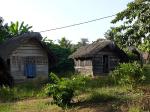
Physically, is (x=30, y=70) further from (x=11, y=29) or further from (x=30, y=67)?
(x=11, y=29)

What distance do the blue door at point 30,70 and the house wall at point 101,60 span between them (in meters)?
7.08

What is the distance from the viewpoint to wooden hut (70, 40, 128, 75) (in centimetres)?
3397

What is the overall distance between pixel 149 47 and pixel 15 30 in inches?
1088

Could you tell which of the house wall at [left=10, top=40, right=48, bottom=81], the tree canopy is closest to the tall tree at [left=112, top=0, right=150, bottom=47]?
the tree canopy

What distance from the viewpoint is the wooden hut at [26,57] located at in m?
28.4

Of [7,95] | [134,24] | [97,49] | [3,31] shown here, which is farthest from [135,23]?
[3,31]

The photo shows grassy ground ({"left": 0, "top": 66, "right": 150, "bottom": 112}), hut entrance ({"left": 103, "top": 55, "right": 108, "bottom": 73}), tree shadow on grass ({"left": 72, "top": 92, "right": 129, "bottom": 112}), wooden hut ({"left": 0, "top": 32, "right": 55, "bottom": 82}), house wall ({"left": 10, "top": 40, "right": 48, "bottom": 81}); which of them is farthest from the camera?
hut entrance ({"left": 103, "top": 55, "right": 108, "bottom": 73})

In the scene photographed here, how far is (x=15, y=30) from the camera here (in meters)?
41.3

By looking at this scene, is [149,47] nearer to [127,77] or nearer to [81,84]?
[127,77]

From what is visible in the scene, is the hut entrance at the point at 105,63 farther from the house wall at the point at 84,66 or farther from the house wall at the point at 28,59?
the house wall at the point at 28,59

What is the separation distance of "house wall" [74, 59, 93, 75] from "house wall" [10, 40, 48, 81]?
599 centimetres

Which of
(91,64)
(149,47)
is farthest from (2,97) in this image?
(91,64)

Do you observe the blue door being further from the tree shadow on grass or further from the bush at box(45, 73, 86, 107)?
the bush at box(45, 73, 86, 107)

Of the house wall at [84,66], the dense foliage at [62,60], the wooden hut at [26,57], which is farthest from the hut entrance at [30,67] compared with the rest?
the dense foliage at [62,60]
